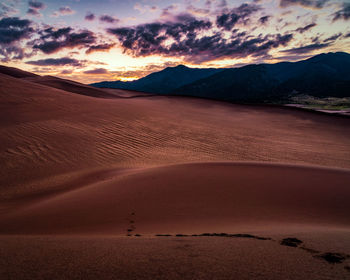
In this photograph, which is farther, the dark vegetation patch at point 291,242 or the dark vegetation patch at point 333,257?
the dark vegetation patch at point 291,242

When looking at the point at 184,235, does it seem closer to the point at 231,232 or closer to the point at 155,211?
the point at 231,232

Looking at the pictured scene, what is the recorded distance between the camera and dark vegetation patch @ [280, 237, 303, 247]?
8.34 ft

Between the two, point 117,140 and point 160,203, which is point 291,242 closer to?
point 160,203

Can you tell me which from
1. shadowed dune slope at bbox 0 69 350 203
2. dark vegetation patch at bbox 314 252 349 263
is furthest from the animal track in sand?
shadowed dune slope at bbox 0 69 350 203

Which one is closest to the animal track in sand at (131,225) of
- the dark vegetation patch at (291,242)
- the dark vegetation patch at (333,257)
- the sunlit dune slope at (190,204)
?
the sunlit dune slope at (190,204)

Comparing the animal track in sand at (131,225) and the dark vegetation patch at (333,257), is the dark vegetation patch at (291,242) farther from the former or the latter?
the animal track in sand at (131,225)

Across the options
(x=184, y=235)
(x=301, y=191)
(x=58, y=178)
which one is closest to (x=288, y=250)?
(x=184, y=235)

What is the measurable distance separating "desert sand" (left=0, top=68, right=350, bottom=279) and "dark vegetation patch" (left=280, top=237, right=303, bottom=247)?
2cm

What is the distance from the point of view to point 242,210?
4242 millimetres

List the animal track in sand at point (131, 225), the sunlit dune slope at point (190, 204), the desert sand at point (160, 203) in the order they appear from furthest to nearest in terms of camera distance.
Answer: the sunlit dune slope at point (190, 204)
the animal track in sand at point (131, 225)
the desert sand at point (160, 203)

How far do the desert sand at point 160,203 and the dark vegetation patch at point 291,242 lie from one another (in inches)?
0.8

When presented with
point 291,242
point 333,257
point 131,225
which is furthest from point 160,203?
point 333,257

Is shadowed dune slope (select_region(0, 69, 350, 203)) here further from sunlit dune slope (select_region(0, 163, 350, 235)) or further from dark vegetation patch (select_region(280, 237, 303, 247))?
dark vegetation patch (select_region(280, 237, 303, 247))

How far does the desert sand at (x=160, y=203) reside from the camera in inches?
82.9
